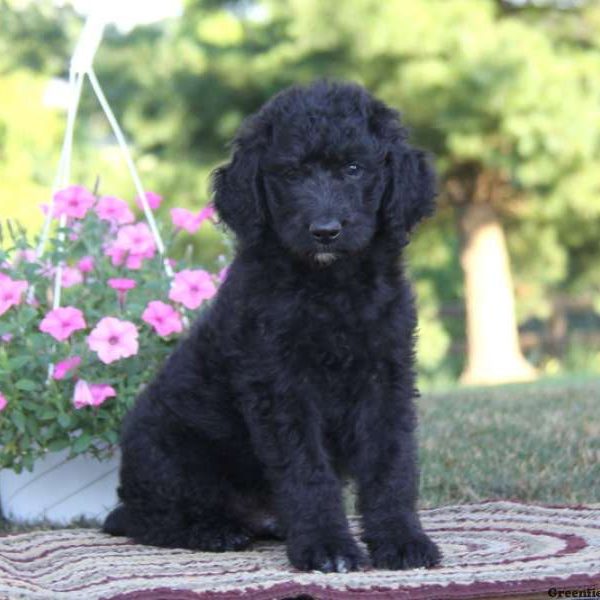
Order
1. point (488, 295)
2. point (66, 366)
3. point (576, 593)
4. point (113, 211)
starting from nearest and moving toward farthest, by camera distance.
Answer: point (576, 593)
point (66, 366)
point (113, 211)
point (488, 295)

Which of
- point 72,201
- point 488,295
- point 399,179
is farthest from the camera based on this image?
point 488,295

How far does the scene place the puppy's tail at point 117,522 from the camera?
4.18 metres

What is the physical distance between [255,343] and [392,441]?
19.4 inches

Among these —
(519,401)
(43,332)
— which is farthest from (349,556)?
(519,401)

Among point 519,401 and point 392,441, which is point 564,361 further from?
point 392,441

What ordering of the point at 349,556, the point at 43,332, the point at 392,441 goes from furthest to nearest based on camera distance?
the point at 43,332
the point at 392,441
the point at 349,556

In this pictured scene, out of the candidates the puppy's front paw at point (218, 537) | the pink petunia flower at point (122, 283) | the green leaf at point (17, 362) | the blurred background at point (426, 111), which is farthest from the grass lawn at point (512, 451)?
the blurred background at point (426, 111)

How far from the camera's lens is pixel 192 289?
4898 mm

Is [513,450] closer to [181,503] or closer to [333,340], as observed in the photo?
[181,503]

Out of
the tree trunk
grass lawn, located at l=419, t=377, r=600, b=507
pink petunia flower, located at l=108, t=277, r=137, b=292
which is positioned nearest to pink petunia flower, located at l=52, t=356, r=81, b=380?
pink petunia flower, located at l=108, t=277, r=137, b=292

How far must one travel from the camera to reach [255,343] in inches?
140

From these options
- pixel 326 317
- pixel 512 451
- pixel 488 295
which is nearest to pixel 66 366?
pixel 326 317

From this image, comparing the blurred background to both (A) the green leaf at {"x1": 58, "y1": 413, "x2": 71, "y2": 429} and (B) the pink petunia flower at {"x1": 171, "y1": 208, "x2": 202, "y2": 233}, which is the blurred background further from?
(A) the green leaf at {"x1": 58, "y1": 413, "x2": 71, "y2": 429}

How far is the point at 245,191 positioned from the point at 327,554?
3.63ft
